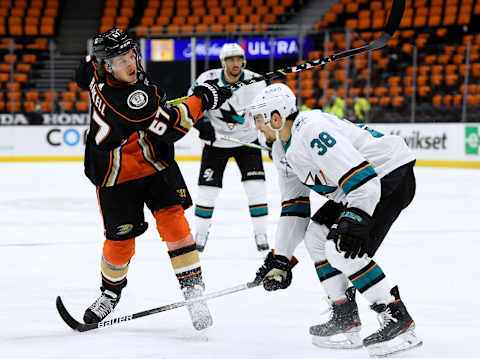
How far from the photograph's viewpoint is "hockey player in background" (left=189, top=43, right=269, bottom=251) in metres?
3.97

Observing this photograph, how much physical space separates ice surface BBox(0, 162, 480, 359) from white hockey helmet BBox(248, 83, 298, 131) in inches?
30.3

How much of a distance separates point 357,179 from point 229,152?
87.2 inches

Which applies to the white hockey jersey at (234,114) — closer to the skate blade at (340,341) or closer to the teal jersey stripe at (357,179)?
the skate blade at (340,341)

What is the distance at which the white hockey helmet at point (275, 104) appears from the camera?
2123mm

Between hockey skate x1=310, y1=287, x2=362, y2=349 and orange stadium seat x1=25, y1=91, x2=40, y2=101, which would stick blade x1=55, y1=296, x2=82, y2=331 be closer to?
hockey skate x1=310, y1=287, x2=362, y2=349

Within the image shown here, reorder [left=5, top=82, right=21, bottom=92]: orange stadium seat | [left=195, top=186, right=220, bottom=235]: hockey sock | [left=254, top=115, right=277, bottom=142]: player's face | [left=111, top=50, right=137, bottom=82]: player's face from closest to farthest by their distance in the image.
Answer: [left=254, top=115, right=277, bottom=142]: player's face
[left=111, top=50, right=137, bottom=82]: player's face
[left=195, top=186, right=220, bottom=235]: hockey sock
[left=5, top=82, right=21, bottom=92]: orange stadium seat

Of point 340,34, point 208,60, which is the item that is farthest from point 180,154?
point 340,34

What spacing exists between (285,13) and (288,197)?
40.8ft

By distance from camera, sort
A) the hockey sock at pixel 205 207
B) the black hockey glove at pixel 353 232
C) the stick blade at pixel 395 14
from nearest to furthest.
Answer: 1. the black hockey glove at pixel 353 232
2. the stick blade at pixel 395 14
3. the hockey sock at pixel 205 207

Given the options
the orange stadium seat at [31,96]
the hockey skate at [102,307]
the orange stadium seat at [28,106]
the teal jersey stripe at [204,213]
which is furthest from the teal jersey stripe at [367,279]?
the orange stadium seat at [31,96]

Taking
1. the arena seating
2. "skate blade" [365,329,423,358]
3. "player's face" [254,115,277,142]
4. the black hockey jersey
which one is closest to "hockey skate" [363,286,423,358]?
"skate blade" [365,329,423,358]

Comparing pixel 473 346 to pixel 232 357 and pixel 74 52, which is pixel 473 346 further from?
pixel 74 52

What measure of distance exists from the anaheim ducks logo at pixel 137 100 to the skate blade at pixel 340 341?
0.97m

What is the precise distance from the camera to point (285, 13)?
1424 centimetres
